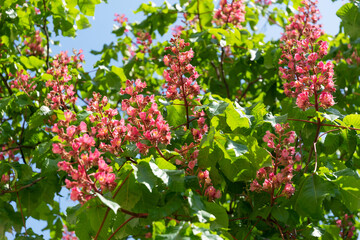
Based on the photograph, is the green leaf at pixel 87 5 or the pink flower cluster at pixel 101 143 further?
the green leaf at pixel 87 5

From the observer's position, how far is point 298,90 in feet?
8.14

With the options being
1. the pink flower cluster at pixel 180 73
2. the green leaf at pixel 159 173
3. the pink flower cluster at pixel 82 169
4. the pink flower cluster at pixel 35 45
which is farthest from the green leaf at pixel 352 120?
the pink flower cluster at pixel 35 45

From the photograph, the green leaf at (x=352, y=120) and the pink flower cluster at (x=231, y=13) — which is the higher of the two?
the pink flower cluster at (x=231, y=13)

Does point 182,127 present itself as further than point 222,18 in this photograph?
No

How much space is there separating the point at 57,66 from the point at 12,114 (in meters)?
1.34

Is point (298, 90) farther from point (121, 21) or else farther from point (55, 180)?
point (121, 21)

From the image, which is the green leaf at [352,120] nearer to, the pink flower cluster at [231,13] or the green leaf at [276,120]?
the green leaf at [276,120]

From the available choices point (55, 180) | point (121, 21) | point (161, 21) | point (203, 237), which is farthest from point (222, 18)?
point (203, 237)

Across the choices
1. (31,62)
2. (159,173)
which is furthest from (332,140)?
(31,62)

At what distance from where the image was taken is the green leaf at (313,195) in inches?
77.9

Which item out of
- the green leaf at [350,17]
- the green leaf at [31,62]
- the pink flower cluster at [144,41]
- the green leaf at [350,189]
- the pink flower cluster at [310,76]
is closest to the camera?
the green leaf at [350,189]

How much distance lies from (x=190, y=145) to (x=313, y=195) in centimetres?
63

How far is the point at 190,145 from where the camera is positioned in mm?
2164

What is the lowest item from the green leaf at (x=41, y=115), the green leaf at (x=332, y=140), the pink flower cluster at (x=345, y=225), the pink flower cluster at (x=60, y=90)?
the pink flower cluster at (x=345, y=225)
